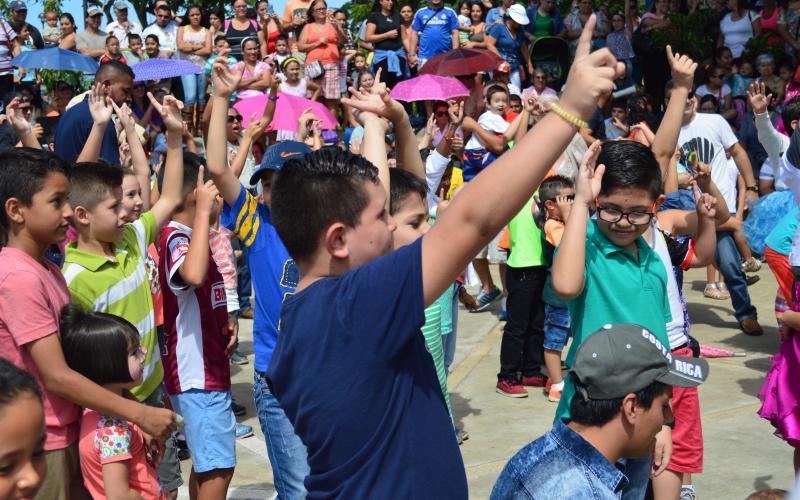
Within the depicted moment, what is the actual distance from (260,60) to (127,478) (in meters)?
12.7

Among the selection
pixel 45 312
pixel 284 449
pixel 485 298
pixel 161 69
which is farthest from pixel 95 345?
pixel 161 69

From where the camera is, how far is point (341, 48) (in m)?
16.0

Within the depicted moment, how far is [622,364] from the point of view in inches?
113

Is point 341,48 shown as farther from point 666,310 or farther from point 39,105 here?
point 666,310

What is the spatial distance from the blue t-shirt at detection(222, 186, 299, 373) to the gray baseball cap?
1.70 meters

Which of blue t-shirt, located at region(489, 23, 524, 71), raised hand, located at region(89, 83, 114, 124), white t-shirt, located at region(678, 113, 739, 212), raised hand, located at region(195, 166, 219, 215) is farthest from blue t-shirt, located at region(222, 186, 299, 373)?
blue t-shirt, located at region(489, 23, 524, 71)

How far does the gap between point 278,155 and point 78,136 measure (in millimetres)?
2764

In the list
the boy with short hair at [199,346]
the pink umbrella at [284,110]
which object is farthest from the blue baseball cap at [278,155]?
the pink umbrella at [284,110]

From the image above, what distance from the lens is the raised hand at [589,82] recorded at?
2133 millimetres

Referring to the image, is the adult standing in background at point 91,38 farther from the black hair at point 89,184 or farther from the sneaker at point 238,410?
the black hair at point 89,184

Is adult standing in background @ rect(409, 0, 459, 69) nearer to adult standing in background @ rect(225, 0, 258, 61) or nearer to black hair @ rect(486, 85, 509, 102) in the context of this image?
adult standing in background @ rect(225, 0, 258, 61)

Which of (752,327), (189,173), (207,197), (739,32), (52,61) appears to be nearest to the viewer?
(207,197)

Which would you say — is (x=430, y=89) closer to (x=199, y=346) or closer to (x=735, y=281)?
(x=735, y=281)

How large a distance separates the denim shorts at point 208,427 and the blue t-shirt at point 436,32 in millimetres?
12269
